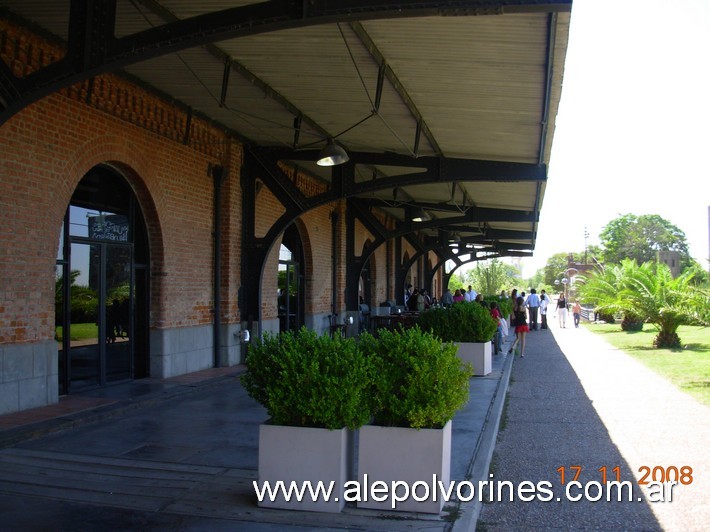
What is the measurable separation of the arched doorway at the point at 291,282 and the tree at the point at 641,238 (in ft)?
291

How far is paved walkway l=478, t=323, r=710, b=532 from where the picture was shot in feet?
16.4

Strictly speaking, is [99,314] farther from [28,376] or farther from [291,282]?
[291,282]

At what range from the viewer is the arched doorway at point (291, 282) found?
16.1 m

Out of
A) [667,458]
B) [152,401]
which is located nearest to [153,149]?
[152,401]

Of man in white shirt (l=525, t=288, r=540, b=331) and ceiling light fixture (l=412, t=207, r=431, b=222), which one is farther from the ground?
ceiling light fixture (l=412, t=207, r=431, b=222)

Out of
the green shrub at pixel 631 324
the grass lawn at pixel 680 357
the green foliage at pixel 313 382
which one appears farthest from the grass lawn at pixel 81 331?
the green shrub at pixel 631 324

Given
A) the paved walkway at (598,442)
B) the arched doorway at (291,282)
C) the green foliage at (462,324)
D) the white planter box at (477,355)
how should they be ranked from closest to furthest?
1. the paved walkway at (598,442)
2. the white planter box at (477,355)
3. the green foliage at (462,324)
4. the arched doorway at (291,282)

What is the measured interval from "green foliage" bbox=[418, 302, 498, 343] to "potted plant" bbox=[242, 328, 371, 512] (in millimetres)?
7371

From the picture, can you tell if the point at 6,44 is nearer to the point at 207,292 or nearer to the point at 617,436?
the point at 207,292

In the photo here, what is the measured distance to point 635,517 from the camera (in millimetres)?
4980

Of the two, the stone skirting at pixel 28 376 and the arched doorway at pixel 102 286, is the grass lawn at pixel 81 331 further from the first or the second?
the stone skirting at pixel 28 376

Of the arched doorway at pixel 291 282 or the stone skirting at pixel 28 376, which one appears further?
the arched doorway at pixel 291 282

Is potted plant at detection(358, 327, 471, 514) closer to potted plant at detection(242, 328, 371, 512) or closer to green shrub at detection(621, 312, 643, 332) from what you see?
potted plant at detection(242, 328, 371, 512)

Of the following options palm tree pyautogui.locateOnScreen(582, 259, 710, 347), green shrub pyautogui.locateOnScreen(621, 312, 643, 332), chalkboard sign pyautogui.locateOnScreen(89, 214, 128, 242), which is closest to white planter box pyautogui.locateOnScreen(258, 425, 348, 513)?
chalkboard sign pyautogui.locateOnScreen(89, 214, 128, 242)
